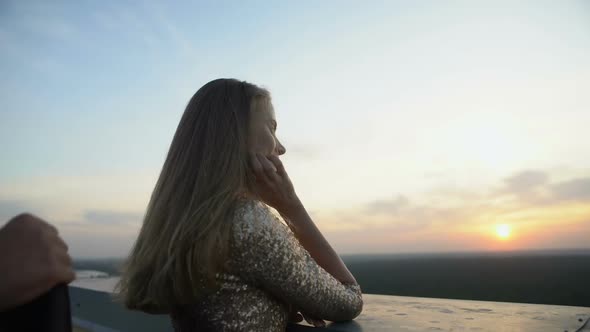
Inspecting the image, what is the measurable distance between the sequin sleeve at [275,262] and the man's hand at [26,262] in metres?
0.74

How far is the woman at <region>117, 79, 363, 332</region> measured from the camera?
59.9 inches

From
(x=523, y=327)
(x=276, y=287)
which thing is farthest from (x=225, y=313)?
(x=523, y=327)

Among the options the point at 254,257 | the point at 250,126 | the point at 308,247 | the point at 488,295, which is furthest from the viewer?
the point at 488,295

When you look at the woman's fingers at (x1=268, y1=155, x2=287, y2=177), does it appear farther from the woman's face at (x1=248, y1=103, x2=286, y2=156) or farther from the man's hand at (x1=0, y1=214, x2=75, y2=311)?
the man's hand at (x1=0, y1=214, x2=75, y2=311)

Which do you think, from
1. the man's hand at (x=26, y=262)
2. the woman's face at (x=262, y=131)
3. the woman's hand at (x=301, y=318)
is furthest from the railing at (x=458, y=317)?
the man's hand at (x=26, y=262)

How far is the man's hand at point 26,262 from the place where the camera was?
2.55 feet

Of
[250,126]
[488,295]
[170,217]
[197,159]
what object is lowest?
[488,295]

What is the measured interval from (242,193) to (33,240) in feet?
2.85

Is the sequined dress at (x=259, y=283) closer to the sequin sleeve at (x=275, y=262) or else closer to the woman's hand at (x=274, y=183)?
the sequin sleeve at (x=275, y=262)

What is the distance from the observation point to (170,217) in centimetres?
160

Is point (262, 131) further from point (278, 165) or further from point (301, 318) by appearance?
point (301, 318)

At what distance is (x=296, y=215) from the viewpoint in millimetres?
1977

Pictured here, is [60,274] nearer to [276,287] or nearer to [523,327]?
[276,287]

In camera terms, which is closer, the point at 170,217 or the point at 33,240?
the point at 33,240
